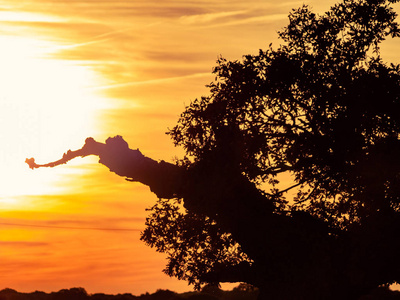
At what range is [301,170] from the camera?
113ft

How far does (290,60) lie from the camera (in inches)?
1325

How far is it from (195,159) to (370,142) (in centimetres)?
858

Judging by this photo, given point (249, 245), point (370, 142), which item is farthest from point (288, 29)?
point (249, 245)

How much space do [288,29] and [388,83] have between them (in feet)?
19.7

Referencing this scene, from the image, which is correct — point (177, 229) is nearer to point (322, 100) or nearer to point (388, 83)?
point (322, 100)

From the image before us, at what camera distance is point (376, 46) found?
34.7 metres

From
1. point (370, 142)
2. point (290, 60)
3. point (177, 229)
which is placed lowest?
point (177, 229)

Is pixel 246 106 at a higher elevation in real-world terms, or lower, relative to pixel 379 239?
higher

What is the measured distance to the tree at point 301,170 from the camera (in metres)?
32.2

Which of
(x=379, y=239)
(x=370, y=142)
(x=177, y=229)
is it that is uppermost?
(x=370, y=142)

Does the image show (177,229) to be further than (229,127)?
Yes

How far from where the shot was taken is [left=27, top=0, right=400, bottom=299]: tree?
32188mm

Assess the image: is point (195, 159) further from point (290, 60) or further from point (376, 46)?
point (376, 46)

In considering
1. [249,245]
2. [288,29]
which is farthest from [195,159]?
[288,29]
